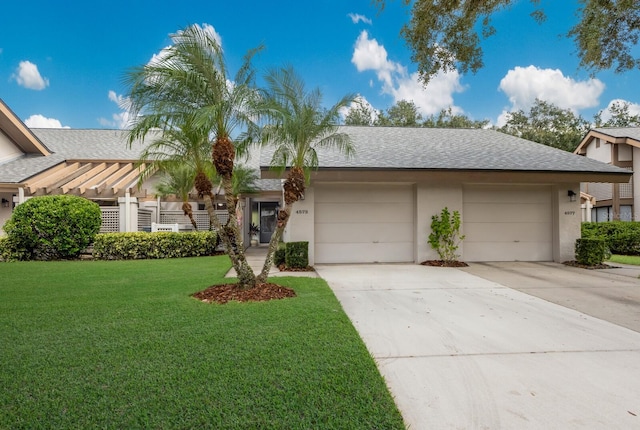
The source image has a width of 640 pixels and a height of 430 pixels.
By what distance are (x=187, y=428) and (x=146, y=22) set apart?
14379 millimetres

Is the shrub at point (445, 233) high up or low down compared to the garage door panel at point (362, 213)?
down

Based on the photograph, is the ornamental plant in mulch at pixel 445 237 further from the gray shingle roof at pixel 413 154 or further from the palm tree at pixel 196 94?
the palm tree at pixel 196 94

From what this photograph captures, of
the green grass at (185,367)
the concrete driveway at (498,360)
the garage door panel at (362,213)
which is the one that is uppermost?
the garage door panel at (362,213)

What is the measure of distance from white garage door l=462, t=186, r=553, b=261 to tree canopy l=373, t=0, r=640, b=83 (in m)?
3.83

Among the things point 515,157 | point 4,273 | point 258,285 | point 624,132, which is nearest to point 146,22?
point 4,273

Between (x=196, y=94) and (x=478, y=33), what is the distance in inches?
298

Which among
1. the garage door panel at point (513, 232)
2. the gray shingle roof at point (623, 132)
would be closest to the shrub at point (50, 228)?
the garage door panel at point (513, 232)

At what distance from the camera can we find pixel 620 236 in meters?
14.0

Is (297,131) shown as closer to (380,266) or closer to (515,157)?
(380,266)

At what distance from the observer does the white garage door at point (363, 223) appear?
1055cm

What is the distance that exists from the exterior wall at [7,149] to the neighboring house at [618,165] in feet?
98.0

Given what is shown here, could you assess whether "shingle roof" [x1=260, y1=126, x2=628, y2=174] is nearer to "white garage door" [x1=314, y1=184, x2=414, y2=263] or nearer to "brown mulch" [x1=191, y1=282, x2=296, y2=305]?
"white garage door" [x1=314, y1=184, x2=414, y2=263]

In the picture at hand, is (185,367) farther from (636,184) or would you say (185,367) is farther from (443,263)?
(636,184)

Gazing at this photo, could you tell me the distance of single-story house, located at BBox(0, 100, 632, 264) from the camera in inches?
383
